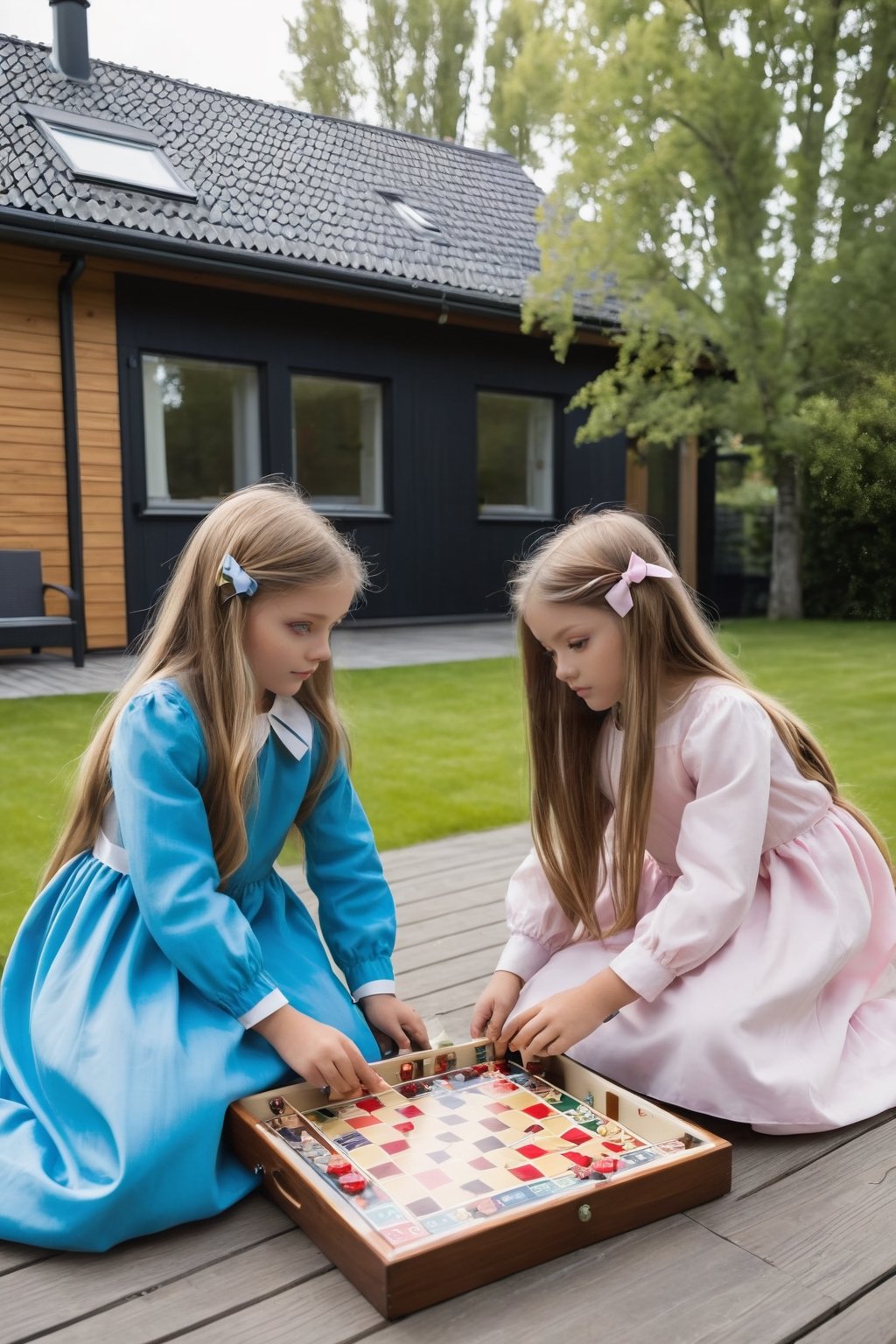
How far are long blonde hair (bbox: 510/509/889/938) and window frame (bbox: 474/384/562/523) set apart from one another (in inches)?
313

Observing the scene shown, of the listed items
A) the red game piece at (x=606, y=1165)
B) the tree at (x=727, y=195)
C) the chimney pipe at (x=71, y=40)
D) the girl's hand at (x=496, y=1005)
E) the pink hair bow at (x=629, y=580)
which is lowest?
the red game piece at (x=606, y=1165)

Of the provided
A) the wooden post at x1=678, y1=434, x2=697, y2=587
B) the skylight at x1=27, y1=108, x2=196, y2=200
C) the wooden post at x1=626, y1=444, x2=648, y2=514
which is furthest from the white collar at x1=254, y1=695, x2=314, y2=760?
the wooden post at x1=678, y1=434, x2=697, y2=587

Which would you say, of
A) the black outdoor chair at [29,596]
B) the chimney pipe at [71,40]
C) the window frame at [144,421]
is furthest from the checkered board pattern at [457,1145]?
the chimney pipe at [71,40]

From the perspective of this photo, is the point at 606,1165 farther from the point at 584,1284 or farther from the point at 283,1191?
the point at 283,1191

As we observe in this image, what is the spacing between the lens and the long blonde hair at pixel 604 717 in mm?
1747

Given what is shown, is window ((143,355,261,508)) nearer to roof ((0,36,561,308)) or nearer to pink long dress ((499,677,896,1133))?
roof ((0,36,561,308))

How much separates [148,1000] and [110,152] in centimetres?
796

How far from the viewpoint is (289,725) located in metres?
1.77

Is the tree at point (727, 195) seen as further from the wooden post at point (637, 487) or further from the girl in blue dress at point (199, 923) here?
the girl in blue dress at point (199, 923)

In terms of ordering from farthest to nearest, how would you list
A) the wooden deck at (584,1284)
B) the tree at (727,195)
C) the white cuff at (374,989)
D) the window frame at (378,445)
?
the window frame at (378,445) → the tree at (727,195) → the white cuff at (374,989) → the wooden deck at (584,1284)

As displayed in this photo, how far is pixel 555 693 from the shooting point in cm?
194

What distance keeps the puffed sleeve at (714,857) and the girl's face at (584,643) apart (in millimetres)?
164

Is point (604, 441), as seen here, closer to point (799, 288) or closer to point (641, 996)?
point (799, 288)

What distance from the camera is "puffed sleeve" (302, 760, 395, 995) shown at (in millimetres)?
1859
